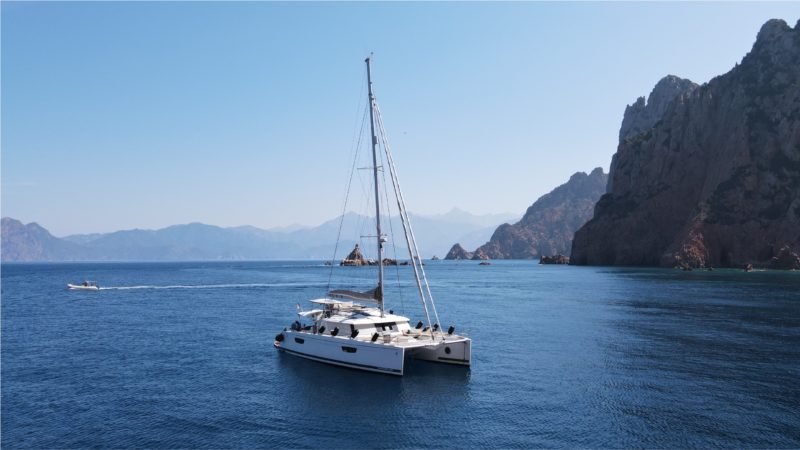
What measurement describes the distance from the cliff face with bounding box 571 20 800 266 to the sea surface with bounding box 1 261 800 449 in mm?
107073

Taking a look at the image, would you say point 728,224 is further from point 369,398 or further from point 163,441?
point 163,441

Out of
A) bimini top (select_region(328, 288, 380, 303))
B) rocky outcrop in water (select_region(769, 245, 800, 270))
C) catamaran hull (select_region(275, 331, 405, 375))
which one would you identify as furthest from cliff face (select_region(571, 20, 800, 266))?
catamaran hull (select_region(275, 331, 405, 375))

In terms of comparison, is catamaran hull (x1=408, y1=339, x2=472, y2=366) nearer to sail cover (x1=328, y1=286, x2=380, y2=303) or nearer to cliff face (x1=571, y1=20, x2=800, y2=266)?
sail cover (x1=328, y1=286, x2=380, y2=303)

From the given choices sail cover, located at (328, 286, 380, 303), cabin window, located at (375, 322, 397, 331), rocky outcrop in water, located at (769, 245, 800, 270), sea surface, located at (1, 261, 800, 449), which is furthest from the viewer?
rocky outcrop in water, located at (769, 245, 800, 270)

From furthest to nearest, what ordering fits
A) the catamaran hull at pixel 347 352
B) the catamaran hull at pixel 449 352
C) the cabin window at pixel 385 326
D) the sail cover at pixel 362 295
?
the sail cover at pixel 362 295
the cabin window at pixel 385 326
the catamaran hull at pixel 449 352
the catamaran hull at pixel 347 352

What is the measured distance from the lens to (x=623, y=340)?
161 feet

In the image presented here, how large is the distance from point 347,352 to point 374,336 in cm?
266

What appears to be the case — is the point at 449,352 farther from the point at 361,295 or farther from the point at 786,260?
the point at 786,260

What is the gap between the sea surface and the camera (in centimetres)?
2600

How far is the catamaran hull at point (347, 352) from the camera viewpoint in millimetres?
36406

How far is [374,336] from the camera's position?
37.4 metres

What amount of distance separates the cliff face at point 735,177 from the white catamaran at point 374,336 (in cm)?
14516

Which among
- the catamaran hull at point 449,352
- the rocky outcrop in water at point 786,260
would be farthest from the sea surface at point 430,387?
the rocky outcrop in water at point 786,260

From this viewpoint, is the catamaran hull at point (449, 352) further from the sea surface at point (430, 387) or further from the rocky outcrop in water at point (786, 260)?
the rocky outcrop in water at point (786, 260)
